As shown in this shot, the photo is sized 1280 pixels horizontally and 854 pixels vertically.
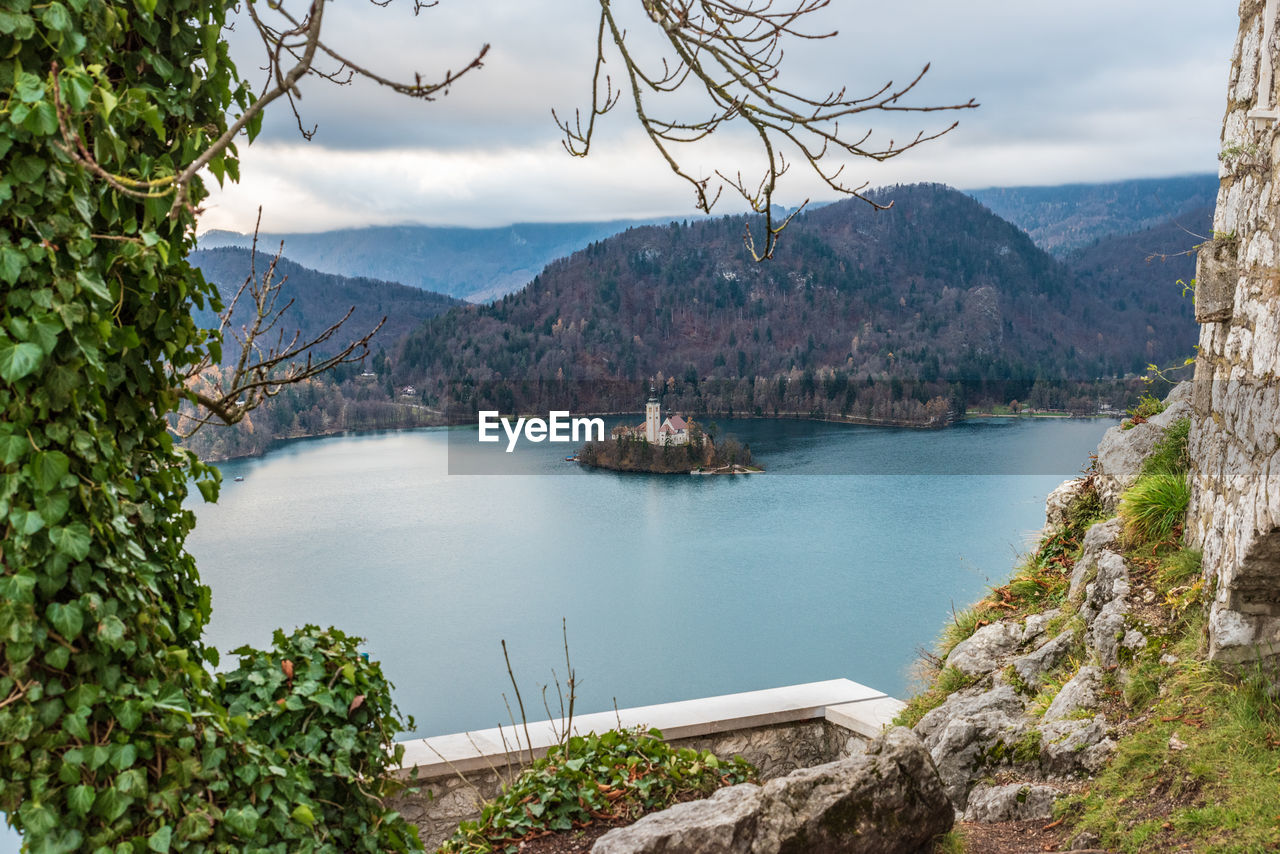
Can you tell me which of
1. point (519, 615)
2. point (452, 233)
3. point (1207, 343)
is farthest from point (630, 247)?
point (1207, 343)

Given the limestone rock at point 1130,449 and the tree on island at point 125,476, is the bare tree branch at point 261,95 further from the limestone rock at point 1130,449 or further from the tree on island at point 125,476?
the limestone rock at point 1130,449

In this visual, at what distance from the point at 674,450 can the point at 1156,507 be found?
95.6 ft

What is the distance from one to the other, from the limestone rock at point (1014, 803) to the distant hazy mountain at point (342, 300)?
1726cm

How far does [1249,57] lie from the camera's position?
130 inches

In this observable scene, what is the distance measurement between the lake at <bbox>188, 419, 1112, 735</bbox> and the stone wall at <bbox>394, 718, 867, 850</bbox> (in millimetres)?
14876

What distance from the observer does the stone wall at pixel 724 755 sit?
3.36m

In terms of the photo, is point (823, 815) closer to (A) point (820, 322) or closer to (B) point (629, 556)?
(B) point (629, 556)

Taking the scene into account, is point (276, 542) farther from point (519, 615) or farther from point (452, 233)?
point (452, 233)

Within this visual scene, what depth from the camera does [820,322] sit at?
41406mm

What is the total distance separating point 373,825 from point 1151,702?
2.64 meters

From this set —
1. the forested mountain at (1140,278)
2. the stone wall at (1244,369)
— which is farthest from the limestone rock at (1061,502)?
the forested mountain at (1140,278)

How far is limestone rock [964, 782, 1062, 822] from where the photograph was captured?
3.03m

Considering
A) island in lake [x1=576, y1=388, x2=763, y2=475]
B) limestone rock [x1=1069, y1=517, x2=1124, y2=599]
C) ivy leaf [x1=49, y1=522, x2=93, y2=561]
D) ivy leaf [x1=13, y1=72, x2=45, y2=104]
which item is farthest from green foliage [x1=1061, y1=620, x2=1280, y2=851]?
island in lake [x1=576, y1=388, x2=763, y2=475]

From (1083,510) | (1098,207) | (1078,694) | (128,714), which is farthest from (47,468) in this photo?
(1098,207)
